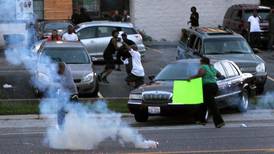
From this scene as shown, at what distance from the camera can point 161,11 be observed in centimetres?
3553

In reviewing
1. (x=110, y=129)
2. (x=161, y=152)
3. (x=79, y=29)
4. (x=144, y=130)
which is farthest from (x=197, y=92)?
(x=79, y=29)

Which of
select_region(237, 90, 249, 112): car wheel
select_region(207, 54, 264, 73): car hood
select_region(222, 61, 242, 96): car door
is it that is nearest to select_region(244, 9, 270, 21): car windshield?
select_region(207, 54, 264, 73): car hood

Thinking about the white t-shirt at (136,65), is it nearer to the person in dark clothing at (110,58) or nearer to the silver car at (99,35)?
the person in dark clothing at (110,58)

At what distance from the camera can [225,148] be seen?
11.4 m

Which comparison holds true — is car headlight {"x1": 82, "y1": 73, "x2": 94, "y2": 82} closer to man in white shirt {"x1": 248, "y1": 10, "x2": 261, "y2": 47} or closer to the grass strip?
the grass strip

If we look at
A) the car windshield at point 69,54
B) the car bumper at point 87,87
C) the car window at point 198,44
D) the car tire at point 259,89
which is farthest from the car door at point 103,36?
the car tire at point 259,89

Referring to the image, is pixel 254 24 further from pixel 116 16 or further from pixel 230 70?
pixel 230 70

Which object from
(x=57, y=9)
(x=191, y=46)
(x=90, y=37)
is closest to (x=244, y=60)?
(x=191, y=46)

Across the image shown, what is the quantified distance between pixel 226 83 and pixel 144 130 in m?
2.98

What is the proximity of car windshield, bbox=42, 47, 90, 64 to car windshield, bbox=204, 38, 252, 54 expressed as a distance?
12.2ft

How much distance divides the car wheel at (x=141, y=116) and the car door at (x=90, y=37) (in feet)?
35.3

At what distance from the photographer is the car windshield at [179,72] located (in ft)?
52.5

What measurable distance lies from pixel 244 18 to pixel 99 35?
8233 mm

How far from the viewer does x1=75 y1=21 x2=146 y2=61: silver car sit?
26.1 meters
